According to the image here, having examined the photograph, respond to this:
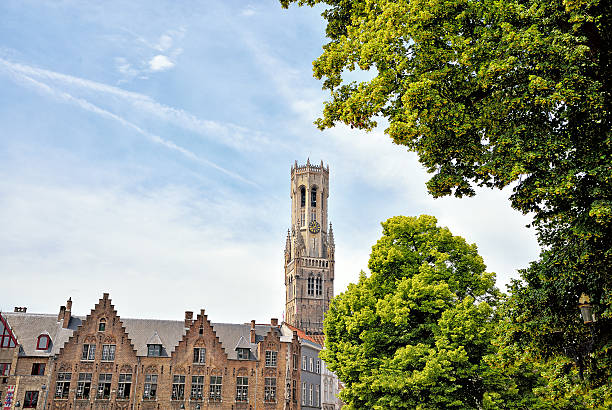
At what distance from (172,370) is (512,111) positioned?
153 ft

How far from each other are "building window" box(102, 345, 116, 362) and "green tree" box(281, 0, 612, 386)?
44.9m

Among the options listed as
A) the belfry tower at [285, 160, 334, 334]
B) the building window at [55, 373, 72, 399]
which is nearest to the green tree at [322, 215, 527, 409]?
the building window at [55, 373, 72, 399]

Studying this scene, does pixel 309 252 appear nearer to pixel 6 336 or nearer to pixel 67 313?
pixel 67 313

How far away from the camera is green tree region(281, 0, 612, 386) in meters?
9.68

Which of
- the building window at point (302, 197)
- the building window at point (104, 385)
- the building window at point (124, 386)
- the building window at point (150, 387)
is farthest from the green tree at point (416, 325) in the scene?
the building window at point (302, 197)

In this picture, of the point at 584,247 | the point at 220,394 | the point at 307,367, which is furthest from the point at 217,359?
the point at 584,247

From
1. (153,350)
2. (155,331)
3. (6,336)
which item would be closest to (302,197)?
(155,331)

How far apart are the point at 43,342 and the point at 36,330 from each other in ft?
6.53

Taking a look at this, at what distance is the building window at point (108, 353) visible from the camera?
4919cm

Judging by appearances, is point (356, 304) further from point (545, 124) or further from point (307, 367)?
point (307, 367)

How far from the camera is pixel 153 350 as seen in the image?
166ft

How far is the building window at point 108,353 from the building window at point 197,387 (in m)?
7.89

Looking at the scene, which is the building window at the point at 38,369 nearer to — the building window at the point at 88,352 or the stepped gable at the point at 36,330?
the stepped gable at the point at 36,330

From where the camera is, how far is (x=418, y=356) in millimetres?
20984
